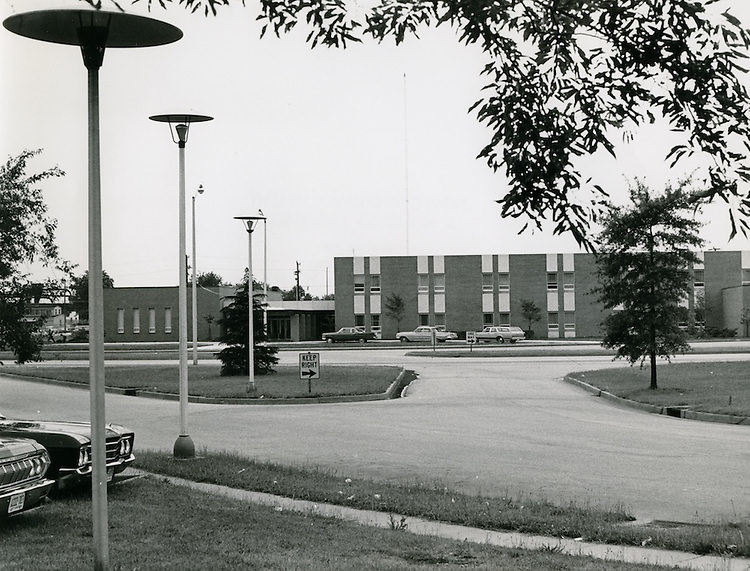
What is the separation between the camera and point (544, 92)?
6922mm

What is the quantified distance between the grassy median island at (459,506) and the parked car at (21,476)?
332cm

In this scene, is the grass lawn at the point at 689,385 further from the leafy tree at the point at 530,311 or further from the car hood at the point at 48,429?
the leafy tree at the point at 530,311

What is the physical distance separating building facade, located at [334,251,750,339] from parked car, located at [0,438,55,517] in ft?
244

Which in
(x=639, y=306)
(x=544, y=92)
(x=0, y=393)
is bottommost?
(x=0, y=393)

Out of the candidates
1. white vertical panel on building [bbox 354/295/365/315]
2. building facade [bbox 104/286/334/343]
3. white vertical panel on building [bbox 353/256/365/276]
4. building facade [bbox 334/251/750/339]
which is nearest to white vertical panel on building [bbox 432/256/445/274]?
building facade [bbox 334/251/750/339]

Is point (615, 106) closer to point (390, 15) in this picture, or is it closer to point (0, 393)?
point (390, 15)

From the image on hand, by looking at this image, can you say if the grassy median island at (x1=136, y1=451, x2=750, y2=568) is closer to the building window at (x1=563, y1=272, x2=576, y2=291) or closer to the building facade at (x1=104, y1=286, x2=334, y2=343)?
the building window at (x1=563, y1=272, x2=576, y2=291)

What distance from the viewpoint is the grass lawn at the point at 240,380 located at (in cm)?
2702

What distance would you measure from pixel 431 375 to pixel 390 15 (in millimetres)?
29242

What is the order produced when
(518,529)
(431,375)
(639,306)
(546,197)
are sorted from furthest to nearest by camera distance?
(431,375) → (639,306) → (518,529) → (546,197)

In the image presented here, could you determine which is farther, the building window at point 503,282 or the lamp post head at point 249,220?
the building window at point 503,282

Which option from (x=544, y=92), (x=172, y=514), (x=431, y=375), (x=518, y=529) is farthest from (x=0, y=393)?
(x=544, y=92)

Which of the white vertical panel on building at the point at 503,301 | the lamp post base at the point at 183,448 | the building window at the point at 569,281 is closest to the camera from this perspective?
the lamp post base at the point at 183,448

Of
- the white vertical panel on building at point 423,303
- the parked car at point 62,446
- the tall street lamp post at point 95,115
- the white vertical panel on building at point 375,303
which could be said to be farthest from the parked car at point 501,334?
the tall street lamp post at point 95,115
